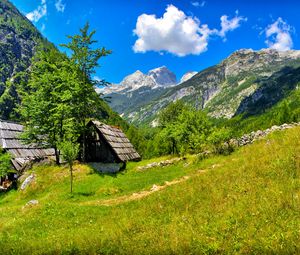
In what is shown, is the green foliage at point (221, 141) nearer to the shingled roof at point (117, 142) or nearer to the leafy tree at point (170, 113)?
the shingled roof at point (117, 142)

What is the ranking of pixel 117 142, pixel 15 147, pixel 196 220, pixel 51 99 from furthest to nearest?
1. pixel 15 147
2. pixel 117 142
3. pixel 51 99
4. pixel 196 220

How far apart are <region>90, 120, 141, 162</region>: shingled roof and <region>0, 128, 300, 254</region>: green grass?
22.1m

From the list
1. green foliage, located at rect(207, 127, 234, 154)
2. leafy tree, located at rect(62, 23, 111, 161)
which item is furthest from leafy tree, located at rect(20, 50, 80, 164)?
green foliage, located at rect(207, 127, 234, 154)

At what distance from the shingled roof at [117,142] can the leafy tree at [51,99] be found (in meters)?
4.76

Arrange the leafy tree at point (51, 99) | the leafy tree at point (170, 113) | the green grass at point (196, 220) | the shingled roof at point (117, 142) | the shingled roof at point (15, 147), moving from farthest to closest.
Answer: the leafy tree at point (170, 113), the shingled roof at point (15, 147), the shingled roof at point (117, 142), the leafy tree at point (51, 99), the green grass at point (196, 220)

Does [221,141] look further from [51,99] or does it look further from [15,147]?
[15,147]

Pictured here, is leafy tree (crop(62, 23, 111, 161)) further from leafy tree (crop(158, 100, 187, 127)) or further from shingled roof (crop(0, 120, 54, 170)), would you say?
leafy tree (crop(158, 100, 187, 127))

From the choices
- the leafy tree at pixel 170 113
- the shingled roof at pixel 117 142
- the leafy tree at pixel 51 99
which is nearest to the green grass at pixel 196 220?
the leafy tree at pixel 51 99

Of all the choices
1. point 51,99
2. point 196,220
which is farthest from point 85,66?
point 196,220

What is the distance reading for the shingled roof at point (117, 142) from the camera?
46094mm

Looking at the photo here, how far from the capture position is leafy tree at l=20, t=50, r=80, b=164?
133ft

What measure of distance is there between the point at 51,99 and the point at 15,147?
44.7 ft

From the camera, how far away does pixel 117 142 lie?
49.5 m

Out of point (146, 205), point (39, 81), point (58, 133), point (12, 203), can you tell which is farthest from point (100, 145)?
point (146, 205)
